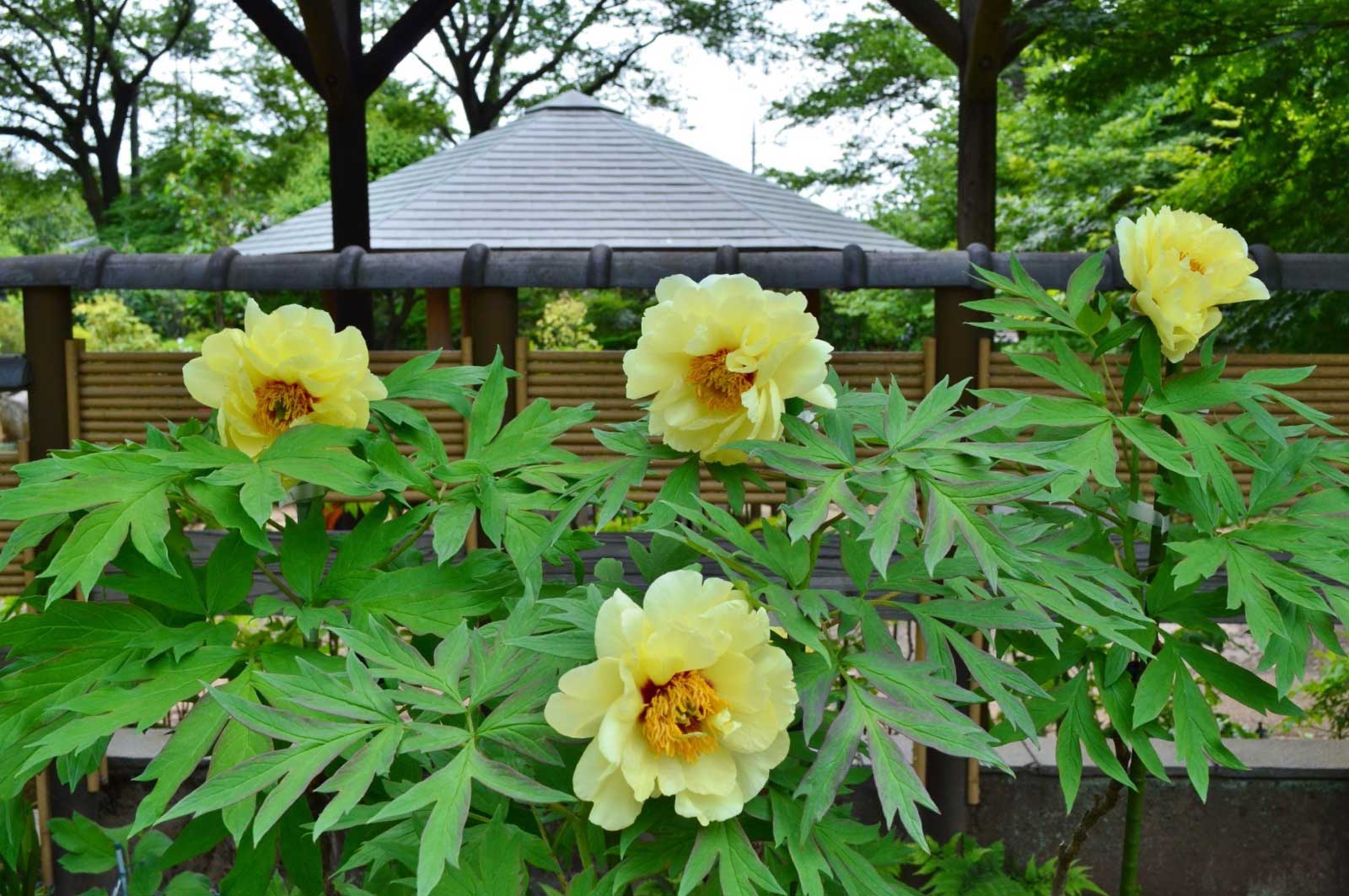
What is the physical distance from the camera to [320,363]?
4.61 feet

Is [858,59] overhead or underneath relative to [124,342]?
overhead

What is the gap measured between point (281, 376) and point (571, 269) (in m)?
2.19

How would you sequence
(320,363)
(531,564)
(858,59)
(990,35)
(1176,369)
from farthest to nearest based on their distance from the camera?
(858,59), (990,35), (1176,369), (320,363), (531,564)

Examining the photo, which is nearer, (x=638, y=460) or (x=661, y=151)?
(x=638, y=460)

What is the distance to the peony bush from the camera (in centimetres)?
96

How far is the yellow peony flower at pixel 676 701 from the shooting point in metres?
0.93

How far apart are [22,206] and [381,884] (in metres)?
29.8

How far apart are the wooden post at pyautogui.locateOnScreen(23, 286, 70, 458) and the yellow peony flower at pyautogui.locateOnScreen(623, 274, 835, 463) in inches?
119

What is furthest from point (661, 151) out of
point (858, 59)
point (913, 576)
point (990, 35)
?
point (913, 576)

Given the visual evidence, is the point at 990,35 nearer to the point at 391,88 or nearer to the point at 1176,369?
the point at 1176,369

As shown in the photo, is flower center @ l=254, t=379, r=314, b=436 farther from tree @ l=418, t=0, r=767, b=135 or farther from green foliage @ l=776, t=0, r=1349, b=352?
tree @ l=418, t=0, r=767, b=135

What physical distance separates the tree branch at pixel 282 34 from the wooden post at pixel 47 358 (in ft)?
11.9

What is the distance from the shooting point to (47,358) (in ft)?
11.9

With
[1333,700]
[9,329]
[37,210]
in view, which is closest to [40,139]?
[37,210]
